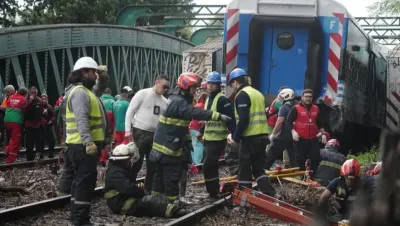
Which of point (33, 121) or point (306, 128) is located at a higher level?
point (306, 128)

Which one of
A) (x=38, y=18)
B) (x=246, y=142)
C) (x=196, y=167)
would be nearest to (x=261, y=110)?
(x=246, y=142)

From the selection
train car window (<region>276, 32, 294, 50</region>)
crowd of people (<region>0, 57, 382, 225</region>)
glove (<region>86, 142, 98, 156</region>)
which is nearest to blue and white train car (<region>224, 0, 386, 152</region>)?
train car window (<region>276, 32, 294, 50</region>)

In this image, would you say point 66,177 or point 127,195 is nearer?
point 127,195

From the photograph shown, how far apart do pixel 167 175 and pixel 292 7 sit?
659 cm

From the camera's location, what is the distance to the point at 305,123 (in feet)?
37.9

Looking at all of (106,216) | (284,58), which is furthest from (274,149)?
(106,216)

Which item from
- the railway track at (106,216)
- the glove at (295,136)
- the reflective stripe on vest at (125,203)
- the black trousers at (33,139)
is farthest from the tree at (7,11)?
the reflective stripe on vest at (125,203)

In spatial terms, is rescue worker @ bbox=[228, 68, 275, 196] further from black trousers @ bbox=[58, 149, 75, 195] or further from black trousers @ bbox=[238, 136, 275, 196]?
black trousers @ bbox=[58, 149, 75, 195]

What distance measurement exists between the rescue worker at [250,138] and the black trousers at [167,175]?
96 centimetres

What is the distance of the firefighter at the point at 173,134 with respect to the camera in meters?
8.55

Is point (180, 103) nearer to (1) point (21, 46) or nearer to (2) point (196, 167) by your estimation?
(2) point (196, 167)

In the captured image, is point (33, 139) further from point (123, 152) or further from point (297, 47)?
point (123, 152)

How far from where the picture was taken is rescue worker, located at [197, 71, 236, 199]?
983cm

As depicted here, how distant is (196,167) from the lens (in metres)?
13.2
